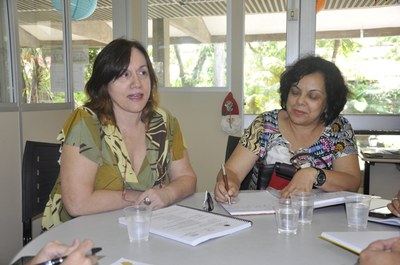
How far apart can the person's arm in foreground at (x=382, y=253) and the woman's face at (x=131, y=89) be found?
1099mm

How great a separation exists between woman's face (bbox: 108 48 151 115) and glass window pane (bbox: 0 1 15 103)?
3.80 feet

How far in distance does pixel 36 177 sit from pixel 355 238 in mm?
1301

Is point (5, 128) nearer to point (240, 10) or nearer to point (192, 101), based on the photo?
point (192, 101)

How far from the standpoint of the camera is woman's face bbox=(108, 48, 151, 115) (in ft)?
5.49

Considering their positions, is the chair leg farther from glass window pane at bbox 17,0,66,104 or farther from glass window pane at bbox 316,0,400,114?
glass window pane at bbox 316,0,400,114

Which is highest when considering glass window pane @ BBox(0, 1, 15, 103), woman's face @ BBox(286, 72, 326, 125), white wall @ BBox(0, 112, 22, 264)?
glass window pane @ BBox(0, 1, 15, 103)

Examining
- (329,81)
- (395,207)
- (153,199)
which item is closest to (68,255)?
(153,199)

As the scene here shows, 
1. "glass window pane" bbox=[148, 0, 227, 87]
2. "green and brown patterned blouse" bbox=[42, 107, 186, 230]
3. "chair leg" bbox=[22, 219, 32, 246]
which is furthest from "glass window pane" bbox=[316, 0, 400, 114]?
"chair leg" bbox=[22, 219, 32, 246]

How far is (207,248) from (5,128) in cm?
184

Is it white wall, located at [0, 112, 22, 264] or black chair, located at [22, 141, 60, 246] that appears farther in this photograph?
white wall, located at [0, 112, 22, 264]

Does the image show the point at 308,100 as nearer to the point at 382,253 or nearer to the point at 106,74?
the point at 106,74

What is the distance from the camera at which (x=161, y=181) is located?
1.72 m

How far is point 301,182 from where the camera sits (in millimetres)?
1557

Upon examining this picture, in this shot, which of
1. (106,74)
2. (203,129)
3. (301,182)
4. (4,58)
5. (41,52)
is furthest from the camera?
(203,129)
